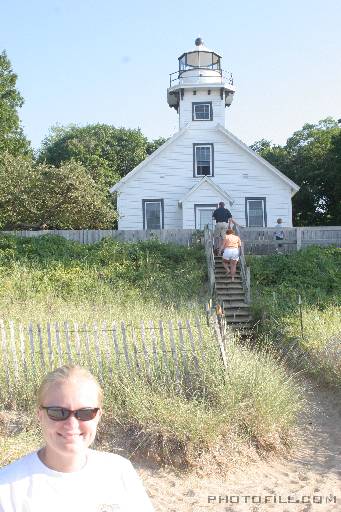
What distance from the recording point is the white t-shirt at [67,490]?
7.66ft

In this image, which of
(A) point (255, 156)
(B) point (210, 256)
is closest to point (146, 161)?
(A) point (255, 156)

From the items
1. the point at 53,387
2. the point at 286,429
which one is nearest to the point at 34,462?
the point at 53,387

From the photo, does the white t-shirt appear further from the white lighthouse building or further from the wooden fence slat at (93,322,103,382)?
the white lighthouse building

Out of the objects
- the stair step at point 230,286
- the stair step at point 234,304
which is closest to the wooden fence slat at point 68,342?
the stair step at point 234,304

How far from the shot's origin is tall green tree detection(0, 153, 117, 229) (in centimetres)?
2689

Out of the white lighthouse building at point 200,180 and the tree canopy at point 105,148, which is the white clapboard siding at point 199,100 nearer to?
the white lighthouse building at point 200,180

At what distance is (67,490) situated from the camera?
2344 millimetres

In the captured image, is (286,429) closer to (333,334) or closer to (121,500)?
(333,334)

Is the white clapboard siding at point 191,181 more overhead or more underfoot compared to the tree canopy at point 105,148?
more underfoot

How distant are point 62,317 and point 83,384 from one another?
429 inches

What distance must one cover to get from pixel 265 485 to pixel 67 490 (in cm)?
557

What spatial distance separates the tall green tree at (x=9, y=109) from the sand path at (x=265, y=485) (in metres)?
33.1

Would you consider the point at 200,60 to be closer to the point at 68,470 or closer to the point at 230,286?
the point at 230,286

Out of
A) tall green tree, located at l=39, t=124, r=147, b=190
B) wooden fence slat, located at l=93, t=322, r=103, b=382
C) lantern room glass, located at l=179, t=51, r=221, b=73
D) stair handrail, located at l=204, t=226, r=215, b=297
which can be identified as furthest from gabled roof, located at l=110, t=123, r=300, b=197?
tall green tree, located at l=39, t=124, r=147, b=190
